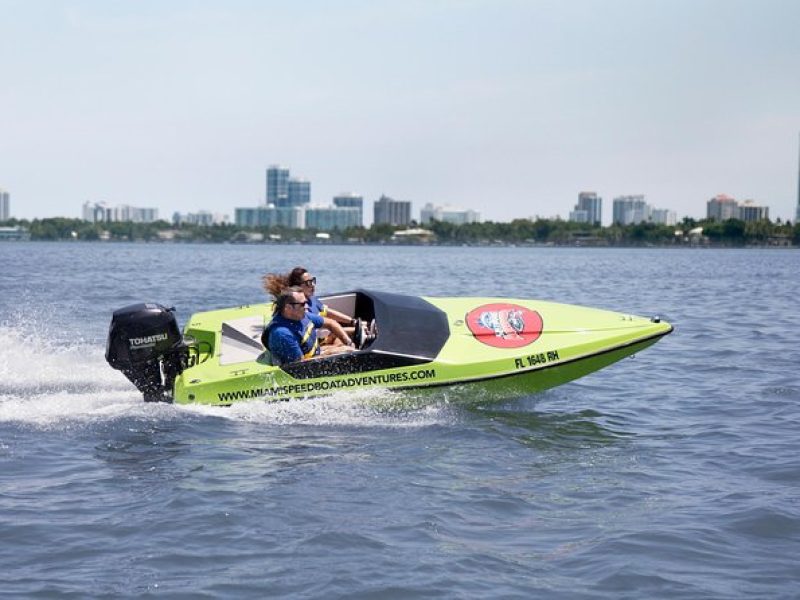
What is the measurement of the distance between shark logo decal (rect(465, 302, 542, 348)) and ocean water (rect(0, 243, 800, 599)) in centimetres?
70

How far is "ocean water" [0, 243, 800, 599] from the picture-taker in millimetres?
6738

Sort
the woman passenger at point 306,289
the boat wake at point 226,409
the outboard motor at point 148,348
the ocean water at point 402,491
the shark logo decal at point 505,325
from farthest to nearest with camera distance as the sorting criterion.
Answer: the woman passenger at point 306,289
the shark logo decal at point 505,325
the outboard motor at point 148,348
the boat wake at point 226,409
the ocean water at point 402,491

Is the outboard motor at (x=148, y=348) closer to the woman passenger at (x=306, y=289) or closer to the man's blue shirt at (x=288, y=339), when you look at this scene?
the man's blue shirt at (x=288, y=339)

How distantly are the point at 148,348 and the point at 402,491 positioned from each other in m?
4.11

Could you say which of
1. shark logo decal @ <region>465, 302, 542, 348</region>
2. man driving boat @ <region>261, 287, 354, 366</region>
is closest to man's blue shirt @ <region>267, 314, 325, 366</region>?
man driving boat @ <region>261, 287, 354, 366</region>

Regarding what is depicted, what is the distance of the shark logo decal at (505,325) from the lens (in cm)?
1216

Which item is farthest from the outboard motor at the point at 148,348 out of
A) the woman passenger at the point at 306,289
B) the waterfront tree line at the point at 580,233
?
the waterfront tree line at the point at 580,233

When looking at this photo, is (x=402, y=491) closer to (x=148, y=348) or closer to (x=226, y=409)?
(x=226, y=409)

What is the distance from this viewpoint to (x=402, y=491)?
28.1 feet

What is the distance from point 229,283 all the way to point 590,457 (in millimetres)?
35067

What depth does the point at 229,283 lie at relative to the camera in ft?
144

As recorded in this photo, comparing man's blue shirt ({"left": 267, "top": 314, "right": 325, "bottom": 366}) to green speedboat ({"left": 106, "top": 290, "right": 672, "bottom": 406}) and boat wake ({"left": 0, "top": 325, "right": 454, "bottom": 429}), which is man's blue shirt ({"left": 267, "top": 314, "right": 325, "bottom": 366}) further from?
boat wake ({"left": 0, "top": 325, "right": 454, "bottom": 429})

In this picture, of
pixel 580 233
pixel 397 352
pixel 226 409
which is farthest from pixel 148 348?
pixel 580 233

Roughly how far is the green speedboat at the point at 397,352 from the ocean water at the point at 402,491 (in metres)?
0.25
